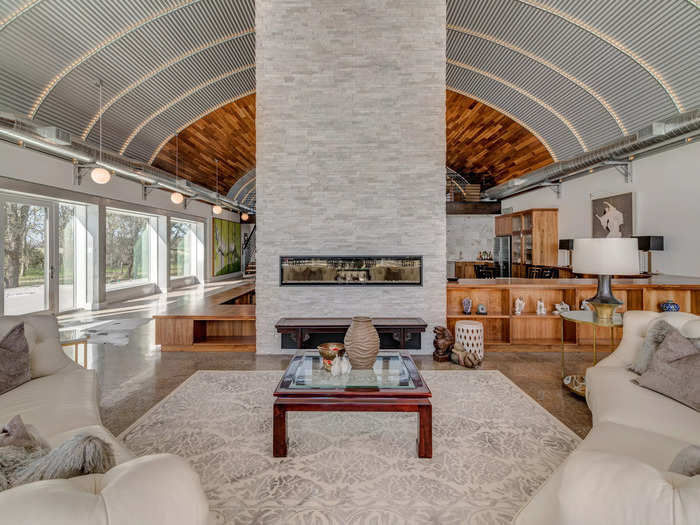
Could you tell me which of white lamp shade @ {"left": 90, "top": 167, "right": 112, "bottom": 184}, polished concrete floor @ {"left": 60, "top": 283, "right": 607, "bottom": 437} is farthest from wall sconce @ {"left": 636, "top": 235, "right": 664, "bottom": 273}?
white lamp shade @ {"left": 90, "top": 167, "right": 112, "bottom": 184}

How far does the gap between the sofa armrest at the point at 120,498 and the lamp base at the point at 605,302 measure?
3.73 m

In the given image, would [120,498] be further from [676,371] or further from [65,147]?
[65,147]

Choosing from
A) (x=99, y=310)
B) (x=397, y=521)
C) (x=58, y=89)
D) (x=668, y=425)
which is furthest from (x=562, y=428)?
(x=99, y=310)

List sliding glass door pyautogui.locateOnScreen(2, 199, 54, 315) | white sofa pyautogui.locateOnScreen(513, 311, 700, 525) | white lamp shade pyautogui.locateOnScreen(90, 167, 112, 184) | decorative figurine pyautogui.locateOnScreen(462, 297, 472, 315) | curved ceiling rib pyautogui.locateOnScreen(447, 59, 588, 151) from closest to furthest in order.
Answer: white sofa pyautogui.locateOnScreen(513, 311, 700, 525) < decorative figurine pyautogui.locateOnScreen(462, 297, 472, 315) < white lamp shade pyautogui.locateOnScreen(90, 167, 112, 184) < sliding glass door pyautogui.locateOnScreen(2, 199, 54, 315) < curved ceiling rib pyautogui.locateOnScreen(447, 59, 588, 151)

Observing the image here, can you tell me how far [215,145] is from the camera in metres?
10.1

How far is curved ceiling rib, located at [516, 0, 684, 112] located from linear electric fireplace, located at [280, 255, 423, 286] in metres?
4.40

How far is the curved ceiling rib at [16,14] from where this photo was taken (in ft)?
15.4

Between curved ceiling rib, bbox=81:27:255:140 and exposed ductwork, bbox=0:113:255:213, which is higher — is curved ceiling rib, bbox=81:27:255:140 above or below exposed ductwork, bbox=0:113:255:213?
above

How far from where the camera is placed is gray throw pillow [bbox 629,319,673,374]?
7.70 feet

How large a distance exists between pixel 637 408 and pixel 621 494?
1489 mm

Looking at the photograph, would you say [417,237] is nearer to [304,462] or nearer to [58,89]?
[304,462]

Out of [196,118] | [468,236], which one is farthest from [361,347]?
[468,236]

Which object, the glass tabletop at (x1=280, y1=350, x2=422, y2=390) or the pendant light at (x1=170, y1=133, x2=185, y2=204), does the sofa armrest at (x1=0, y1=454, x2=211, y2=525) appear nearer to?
the glass tabletop at (x1=280, y1=350, x2=422, y2=390)

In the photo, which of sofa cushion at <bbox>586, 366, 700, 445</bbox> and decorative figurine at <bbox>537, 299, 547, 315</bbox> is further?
decorative figurine at <bbox>537, 299, 547, 315</bbox>
